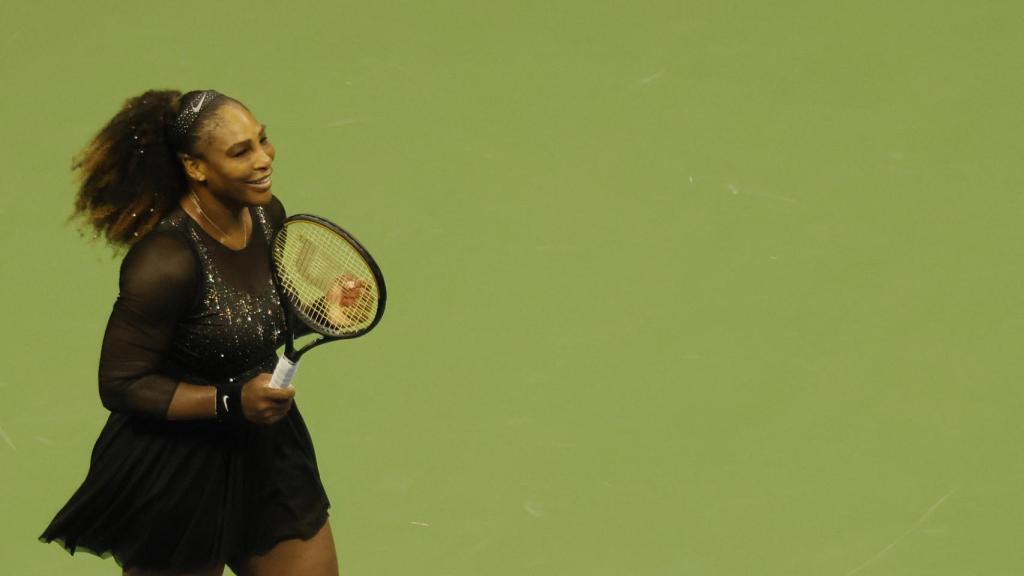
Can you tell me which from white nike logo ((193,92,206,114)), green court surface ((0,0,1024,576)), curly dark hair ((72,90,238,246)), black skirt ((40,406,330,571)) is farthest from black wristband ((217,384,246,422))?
green court surface ((0,0,1024,576))

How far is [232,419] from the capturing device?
266 centimetres

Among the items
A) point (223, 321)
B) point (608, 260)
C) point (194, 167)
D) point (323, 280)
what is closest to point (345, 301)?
point (323, 280)

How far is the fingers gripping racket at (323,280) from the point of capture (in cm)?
270

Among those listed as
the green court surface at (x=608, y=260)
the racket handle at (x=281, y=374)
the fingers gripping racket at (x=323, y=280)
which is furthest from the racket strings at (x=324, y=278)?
the green court surface at (x=608, y=260)

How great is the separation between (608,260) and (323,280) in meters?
0.96

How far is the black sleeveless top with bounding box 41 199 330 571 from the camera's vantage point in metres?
2.60

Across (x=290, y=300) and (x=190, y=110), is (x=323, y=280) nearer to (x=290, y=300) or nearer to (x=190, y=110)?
(x=290, y=300)

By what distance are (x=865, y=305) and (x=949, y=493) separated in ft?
1.23

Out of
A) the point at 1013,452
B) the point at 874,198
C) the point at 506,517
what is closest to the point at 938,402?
the point at 1013,452

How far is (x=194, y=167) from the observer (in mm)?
2643

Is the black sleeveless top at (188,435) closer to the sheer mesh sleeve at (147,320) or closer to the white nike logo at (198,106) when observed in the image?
the sheer mesh sleeve at (147,320)

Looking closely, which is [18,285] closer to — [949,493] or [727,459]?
[727,459]

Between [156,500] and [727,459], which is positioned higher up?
[156,500]

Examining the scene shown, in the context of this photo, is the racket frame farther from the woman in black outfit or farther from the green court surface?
the green court surface
